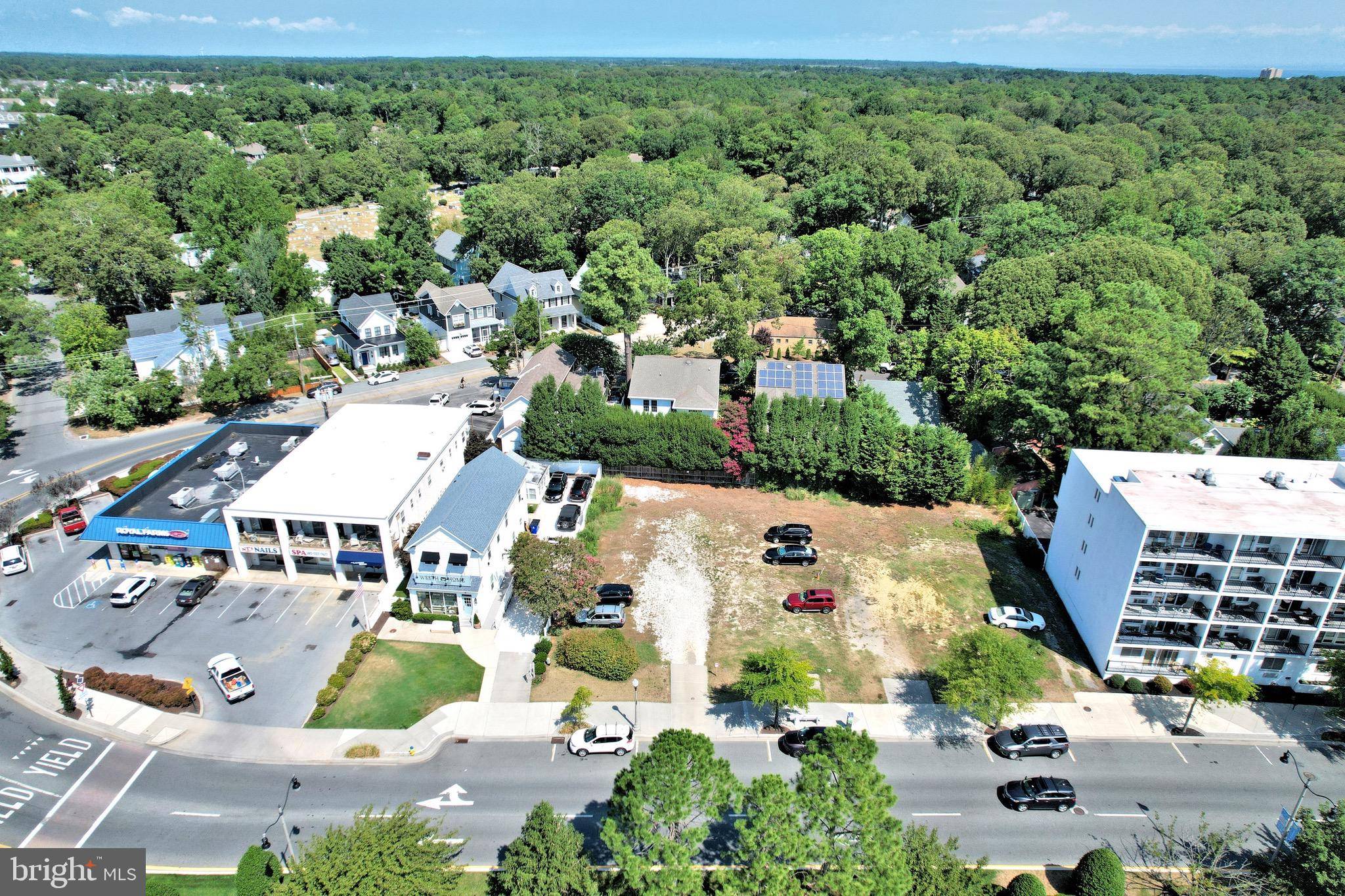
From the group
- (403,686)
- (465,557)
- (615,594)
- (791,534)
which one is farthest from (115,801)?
(791,534)

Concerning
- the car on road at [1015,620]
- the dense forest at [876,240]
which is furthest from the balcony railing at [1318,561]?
the dense forest at [876,240]

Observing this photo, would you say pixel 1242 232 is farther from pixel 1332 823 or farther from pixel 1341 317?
pixel 1332 823

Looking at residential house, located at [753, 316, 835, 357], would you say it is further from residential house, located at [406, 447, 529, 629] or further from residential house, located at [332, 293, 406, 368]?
residential house, located at [406, 447, 529, 629]

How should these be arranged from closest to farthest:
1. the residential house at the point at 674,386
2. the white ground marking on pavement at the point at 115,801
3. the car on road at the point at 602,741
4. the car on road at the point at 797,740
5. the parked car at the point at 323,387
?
1. the white ground marking on pavement at the point at 115,801
2. the car on road at the point at 602,741
3. the car on road at the point at 797,740
4. the residential house at the point at 674,386
5. the parked car at the point at 323,387

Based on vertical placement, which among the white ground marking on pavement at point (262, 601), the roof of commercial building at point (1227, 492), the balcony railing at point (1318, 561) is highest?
the roof of commercial building at point (1227, 492)

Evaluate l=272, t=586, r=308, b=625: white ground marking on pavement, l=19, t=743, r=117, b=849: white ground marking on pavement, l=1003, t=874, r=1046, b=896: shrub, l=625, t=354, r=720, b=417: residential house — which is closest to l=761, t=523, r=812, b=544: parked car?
l=625, t=354, r=720, b=417: residential house

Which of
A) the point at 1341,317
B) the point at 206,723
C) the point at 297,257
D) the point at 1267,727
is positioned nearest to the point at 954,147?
the point at 1341,317

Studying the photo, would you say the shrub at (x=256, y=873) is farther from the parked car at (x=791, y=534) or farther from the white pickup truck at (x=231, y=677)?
the parked car at (x=791, y=534)
